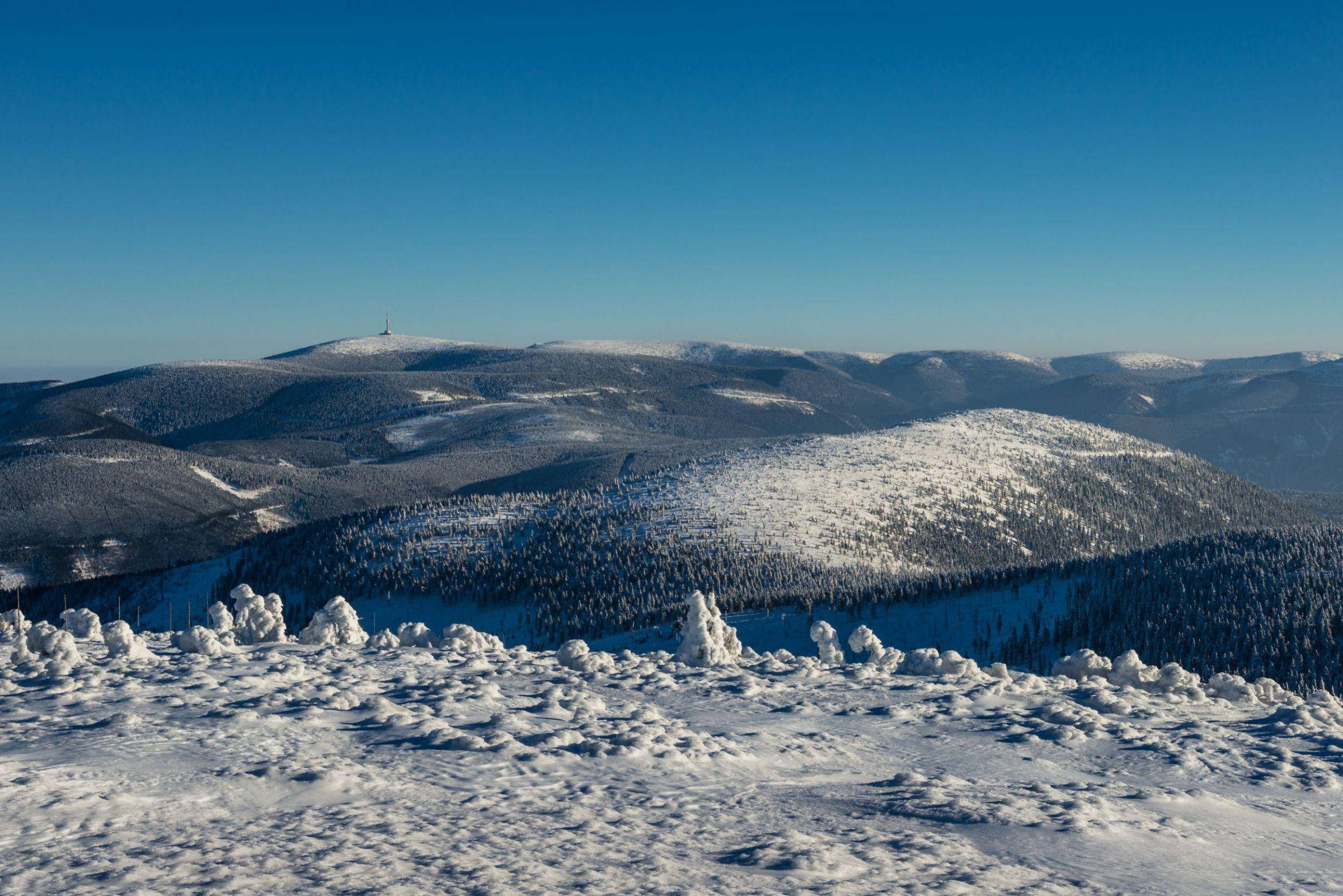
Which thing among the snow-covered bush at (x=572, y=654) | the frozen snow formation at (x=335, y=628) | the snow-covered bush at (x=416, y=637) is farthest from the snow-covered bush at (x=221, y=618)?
the snow-covered bush at (x=572, y=654)

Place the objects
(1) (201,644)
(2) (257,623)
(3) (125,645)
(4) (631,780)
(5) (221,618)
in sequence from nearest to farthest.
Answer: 1. (4) (631,780)
2. (3) (125,645)
3. (1) (201,644)
4. (2) (257,623)
5. (5) (221,618)

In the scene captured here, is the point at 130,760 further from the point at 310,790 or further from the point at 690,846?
the point at 690,846

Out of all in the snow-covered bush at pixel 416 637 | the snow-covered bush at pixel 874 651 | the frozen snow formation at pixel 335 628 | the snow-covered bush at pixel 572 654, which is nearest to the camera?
the snow-covered bush at pixel 572 654

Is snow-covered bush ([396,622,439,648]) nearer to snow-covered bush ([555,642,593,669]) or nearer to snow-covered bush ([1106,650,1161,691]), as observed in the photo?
snow-covered bush ([555,642,593,669])

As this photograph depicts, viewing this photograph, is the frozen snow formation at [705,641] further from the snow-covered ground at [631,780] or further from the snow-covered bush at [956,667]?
the snow-covered bush at [956,667]

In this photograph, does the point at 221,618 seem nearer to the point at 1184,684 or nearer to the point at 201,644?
the point at 201,644

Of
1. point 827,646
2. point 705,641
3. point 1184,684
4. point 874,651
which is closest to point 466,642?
point 705,641

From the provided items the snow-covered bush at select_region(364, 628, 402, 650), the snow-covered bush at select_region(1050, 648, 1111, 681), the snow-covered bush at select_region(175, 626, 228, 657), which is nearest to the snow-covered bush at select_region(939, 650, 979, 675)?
the snow-covered bush at select_region(1050, 648, 1111, 681)
